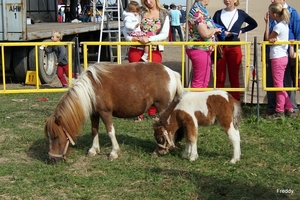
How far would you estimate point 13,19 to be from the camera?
11164 millimetres

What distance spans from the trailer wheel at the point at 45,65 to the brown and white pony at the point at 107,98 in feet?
20.2

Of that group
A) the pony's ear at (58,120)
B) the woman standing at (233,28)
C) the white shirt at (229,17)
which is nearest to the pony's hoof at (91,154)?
the pony's ear at (58,120)

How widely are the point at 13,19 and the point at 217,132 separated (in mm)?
5689

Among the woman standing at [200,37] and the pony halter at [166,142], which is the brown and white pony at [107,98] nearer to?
the pony halter at [166,142]

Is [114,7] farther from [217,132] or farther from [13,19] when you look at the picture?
[217,132]

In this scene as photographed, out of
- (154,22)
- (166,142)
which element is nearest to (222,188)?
(166,142)

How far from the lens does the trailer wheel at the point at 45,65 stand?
479 inches

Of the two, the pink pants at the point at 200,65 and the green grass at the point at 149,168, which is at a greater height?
the pink pants at the point at 200,65

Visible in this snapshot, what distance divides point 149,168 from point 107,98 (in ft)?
3.13

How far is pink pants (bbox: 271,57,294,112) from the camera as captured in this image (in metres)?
8.08

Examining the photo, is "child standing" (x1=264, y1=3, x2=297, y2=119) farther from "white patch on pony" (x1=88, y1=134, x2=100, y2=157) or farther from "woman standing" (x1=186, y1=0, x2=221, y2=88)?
"white patch on pony" (x1=88, y1=134, x2=100, y2=157)

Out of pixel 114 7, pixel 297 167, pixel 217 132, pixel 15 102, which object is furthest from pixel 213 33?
pixel 114 7

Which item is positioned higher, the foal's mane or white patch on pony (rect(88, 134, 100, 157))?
the foal's mane

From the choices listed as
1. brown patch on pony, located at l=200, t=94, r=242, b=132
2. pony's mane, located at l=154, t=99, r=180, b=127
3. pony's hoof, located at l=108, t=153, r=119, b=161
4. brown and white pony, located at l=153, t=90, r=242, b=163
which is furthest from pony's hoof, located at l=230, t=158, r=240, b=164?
pony's hoof, located at l=108, t=153, r=119, b=161
